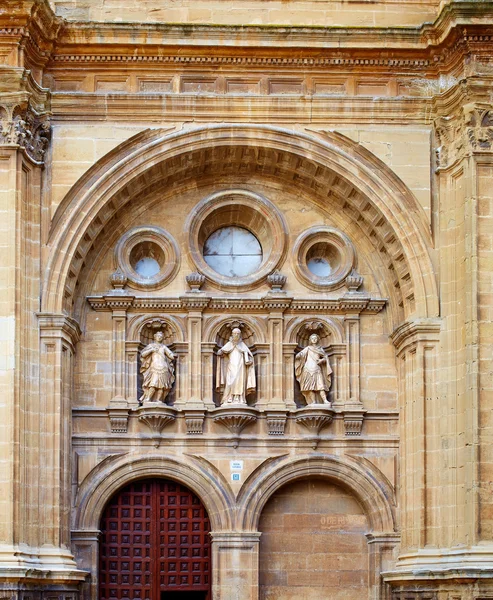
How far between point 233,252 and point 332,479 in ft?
14.9

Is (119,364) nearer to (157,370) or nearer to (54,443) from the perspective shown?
(157,370)

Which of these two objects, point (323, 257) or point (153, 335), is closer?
point (153, 335)

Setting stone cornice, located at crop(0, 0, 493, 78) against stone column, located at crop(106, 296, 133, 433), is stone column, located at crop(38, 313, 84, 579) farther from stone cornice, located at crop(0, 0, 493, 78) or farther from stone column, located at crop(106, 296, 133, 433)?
stone cornice, located at crop(0, 0, 493, 78)

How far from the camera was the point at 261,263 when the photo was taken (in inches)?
1210

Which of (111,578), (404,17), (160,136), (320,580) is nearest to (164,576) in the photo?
(111,578)

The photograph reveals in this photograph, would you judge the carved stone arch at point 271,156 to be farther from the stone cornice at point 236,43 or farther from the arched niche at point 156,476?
the arched niche at point 156,476

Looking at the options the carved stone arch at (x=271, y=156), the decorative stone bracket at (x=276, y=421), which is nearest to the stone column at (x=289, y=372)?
the decorative stone bracket at (x=276, y=421)

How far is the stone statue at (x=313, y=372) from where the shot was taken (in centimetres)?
2984

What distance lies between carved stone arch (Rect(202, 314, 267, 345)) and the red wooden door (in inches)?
108

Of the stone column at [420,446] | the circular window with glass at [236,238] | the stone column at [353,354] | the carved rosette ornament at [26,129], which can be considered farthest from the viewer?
the circular window with glass at [236,238]

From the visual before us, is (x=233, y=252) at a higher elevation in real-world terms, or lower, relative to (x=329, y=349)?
higher

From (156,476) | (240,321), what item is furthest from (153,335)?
(156,476)

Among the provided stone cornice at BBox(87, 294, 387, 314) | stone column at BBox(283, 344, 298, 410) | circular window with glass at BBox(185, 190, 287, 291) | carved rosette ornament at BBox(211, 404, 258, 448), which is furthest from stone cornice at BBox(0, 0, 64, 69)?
carved rosette ornament at BBox(211, 404, 258, 448)

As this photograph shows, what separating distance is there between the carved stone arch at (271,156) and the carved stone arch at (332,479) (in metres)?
2.74
